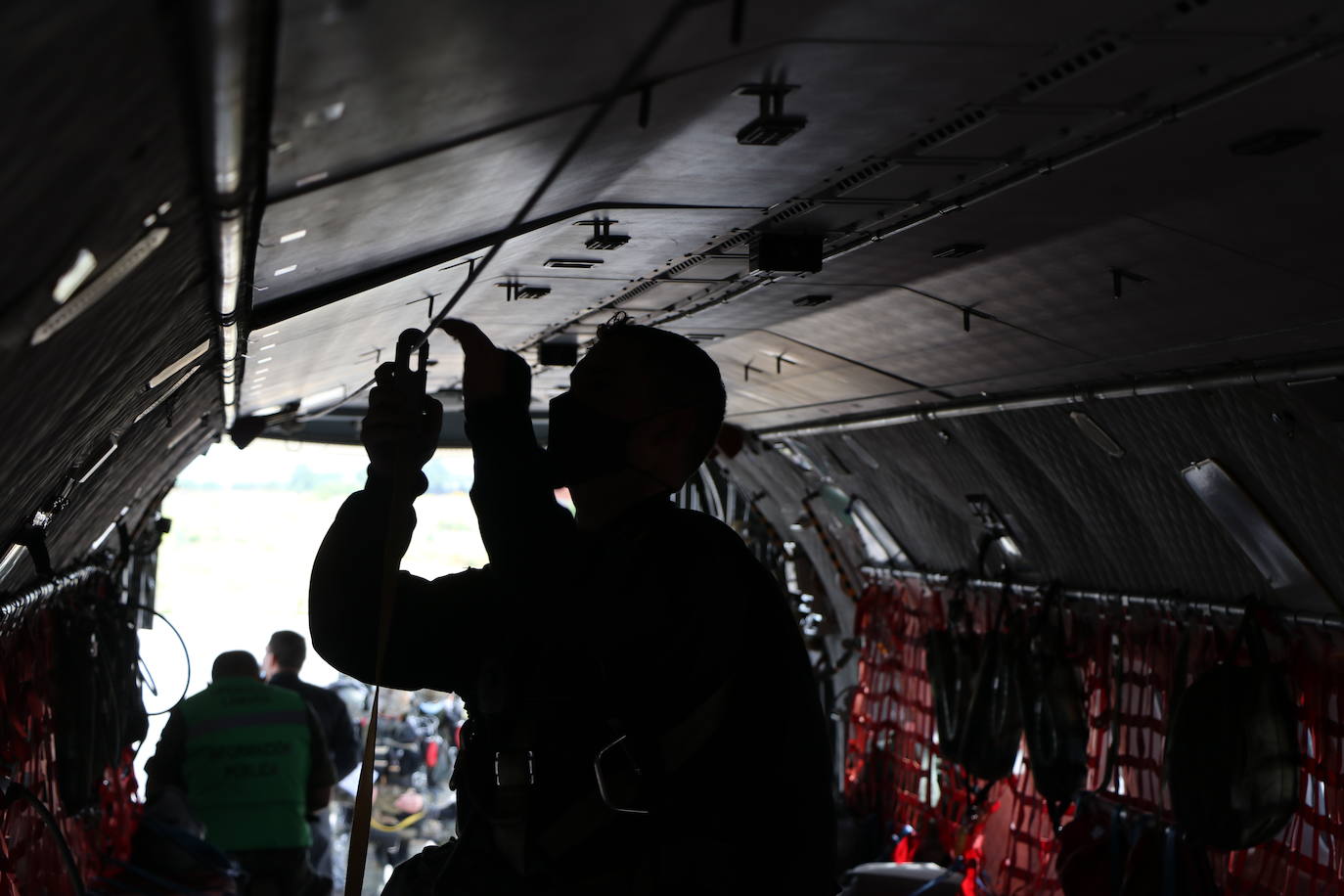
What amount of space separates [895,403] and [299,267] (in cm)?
359

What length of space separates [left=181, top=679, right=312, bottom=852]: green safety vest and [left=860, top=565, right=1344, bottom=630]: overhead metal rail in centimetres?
331

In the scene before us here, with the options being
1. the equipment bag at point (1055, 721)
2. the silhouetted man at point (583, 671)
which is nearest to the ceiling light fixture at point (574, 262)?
the silhouetted man at point (583, 671)

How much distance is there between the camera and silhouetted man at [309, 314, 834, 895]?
80.7 inches

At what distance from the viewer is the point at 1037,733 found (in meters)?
5.84

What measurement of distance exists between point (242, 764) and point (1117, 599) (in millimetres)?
4033

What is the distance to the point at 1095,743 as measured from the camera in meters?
5.92

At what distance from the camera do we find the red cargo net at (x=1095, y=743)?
4.38 metres

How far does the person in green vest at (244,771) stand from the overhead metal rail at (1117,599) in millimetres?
3258

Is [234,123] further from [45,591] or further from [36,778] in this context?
[36,778]

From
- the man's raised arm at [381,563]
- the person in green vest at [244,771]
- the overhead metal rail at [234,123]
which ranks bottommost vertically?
the person in green vest at [244,771]

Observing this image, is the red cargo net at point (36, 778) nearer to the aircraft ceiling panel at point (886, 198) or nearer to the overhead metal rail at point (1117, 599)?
the aircraft ceiling panel at point (886, 198)

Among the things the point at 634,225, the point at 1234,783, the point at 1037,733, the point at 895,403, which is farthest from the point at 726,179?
the point at 1037,733

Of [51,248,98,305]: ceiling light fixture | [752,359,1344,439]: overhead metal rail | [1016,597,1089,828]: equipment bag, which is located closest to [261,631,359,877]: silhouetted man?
[752,359,1344,439]: overhead metal rail

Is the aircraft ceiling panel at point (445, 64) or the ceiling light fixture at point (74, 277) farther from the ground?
the aircraft ceiling panel at point (445, 64)
